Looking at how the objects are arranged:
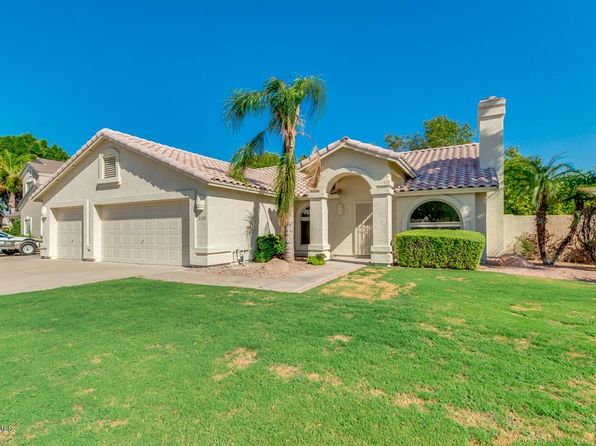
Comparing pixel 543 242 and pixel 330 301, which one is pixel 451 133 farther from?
pixel 330 301

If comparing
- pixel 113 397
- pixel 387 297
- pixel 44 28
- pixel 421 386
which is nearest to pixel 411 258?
pixel 387 297

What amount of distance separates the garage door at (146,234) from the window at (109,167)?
1.58 m

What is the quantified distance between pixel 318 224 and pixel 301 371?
10779mm

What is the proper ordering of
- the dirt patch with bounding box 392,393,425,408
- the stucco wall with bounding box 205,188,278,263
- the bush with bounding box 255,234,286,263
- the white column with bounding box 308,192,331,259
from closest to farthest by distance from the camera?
the dirt patch with bounding box 392,393,425,408
the stucco wall with bounding box 205,188,278,263
the bush with bounding box 255,234,286,263
the white column with bounding box 308,192,331,259

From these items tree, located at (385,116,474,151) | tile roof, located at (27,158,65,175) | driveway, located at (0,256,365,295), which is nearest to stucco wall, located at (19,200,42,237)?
tile roof, located at (27,158,65,175)

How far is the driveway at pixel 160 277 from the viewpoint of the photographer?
904 centimetres

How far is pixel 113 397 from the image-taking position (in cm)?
331

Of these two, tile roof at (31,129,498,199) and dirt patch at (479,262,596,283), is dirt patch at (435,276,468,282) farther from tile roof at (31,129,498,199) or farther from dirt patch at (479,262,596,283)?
tile roof at (31,129,498,199)

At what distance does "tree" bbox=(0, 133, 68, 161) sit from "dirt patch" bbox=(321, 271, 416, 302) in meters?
56.7

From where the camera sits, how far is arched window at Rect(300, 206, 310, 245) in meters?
16.9

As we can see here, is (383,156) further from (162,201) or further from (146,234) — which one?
(146,234)

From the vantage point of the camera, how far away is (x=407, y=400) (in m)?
3.16

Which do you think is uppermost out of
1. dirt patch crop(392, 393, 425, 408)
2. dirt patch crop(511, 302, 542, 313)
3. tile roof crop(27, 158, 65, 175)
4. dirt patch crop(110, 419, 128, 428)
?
tile roof crop(27, 158, 65, 175)

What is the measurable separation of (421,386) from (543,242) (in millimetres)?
13564
